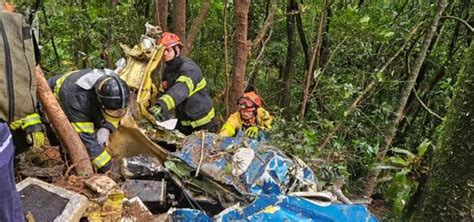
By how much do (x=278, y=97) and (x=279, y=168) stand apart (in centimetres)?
506

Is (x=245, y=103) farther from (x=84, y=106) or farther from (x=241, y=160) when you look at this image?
(x=84, y=106)

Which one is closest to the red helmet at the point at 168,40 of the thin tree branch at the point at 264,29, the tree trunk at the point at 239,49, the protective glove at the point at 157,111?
the tree trunk at the point at 239,49

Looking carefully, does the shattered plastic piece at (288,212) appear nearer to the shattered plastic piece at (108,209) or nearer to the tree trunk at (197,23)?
the shattered plastic piece at (108,209)

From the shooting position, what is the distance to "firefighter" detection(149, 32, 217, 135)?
446cm

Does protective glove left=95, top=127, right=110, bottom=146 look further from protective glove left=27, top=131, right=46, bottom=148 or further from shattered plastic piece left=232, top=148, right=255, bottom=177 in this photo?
shattered plastic piece left=232, top=148, right=255, bottom=177

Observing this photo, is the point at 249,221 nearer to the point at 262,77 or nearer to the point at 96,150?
the point at 96,150

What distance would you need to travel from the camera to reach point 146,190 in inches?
133

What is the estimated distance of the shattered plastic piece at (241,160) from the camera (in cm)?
352

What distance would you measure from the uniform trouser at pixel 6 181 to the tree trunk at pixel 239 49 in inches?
118

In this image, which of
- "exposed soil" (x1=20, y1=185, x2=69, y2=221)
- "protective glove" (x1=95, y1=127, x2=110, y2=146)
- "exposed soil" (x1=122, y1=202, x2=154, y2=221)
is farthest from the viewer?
"protective glove" (x1=95, y1=127, x2=110, y2=146)

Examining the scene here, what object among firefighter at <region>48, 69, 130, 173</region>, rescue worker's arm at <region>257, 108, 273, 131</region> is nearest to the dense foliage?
rescue worker's arm at <region>257, 108, 273, 131</region>

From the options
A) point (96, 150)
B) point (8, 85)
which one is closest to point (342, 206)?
point (96, 150)

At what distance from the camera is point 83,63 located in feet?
23.2

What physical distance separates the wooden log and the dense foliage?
90.3 inches
